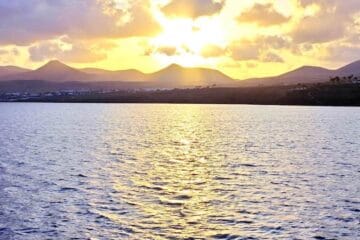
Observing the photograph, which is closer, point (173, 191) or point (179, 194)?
point (179, 194)

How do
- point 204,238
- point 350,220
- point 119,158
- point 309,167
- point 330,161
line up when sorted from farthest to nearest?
point 119,158 → point 330,161 → point 309,167 → point 350,220 → point 204,238

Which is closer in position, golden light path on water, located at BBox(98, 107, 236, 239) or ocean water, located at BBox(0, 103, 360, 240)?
ocean water, located at BBox(0, 103, 360, 240)

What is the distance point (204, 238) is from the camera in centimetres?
3431

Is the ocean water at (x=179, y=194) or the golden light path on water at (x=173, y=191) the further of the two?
the golden light path on water at (x=173, y=191)

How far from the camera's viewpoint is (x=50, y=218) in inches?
1545

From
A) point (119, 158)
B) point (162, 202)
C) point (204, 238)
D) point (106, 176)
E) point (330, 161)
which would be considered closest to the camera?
point (204, 238)

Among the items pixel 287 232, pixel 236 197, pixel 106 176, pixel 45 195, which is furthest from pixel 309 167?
pixel 45 195

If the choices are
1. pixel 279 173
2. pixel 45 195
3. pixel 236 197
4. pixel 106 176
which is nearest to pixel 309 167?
pixel 279 173

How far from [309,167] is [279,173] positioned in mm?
7732

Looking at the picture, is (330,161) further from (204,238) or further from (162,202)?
(204,238)

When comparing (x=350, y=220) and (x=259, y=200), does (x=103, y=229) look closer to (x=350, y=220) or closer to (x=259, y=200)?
(x=259, y=200)

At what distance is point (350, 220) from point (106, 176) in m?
31.3

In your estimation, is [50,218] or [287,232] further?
[50,218]

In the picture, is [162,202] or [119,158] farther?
[119,158]
